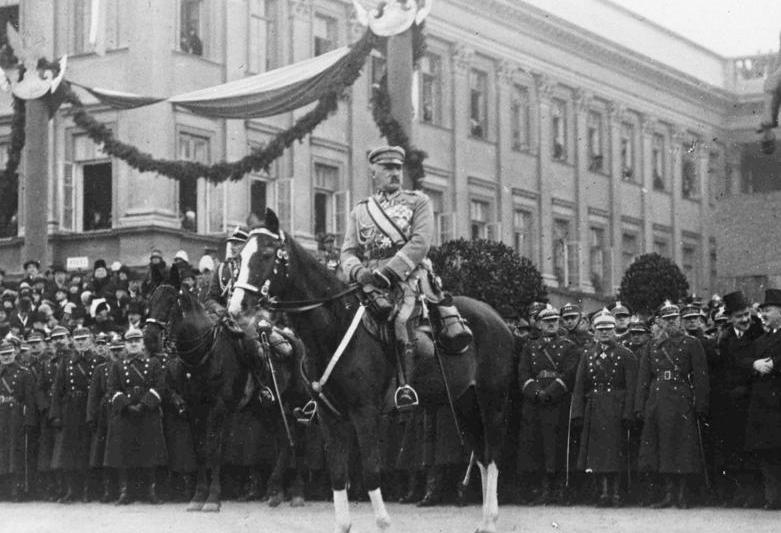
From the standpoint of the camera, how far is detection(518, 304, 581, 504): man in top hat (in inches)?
543

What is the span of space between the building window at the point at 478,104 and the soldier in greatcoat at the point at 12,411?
23496 mm

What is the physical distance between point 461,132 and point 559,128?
18.1ft

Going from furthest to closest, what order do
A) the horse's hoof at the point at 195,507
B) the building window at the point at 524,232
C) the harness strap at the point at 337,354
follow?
the building window at the point at 524,232 → the horse's hoof at the point at 195,507 → the harness strap at the point at 337,354

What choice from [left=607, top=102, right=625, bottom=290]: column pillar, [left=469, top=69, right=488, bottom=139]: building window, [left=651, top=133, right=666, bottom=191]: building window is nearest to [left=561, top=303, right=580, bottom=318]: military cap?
[left=469, top=69, right=488, bottom=139]: building window

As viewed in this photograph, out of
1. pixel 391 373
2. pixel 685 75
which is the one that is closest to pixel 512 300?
pixel 391 373

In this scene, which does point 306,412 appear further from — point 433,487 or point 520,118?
point 520,118

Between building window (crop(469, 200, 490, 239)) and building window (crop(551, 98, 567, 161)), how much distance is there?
414 centimetres

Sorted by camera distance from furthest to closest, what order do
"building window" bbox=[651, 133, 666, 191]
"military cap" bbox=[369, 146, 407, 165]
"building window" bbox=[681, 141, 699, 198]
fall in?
1. "building window" bbox=[681, 141, 699, 198]
2. "building window" bbox=[651, 133, 666, 191]
3. "military cap" bbox=[369, 146, 407, 165]

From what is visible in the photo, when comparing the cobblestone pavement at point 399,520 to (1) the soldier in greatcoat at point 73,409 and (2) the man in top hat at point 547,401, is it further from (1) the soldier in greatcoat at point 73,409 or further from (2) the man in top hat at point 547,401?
(1) the soldier in greatcoat at point 73,409

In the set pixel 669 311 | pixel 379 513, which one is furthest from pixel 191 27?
pixel 379 513

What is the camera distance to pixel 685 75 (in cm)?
4328

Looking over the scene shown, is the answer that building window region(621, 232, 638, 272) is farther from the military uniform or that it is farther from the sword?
the sword

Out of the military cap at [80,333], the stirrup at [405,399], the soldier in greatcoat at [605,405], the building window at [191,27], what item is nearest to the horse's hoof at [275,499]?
the soldier in greatcoat at [605,405]

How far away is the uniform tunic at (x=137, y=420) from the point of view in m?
15.6
